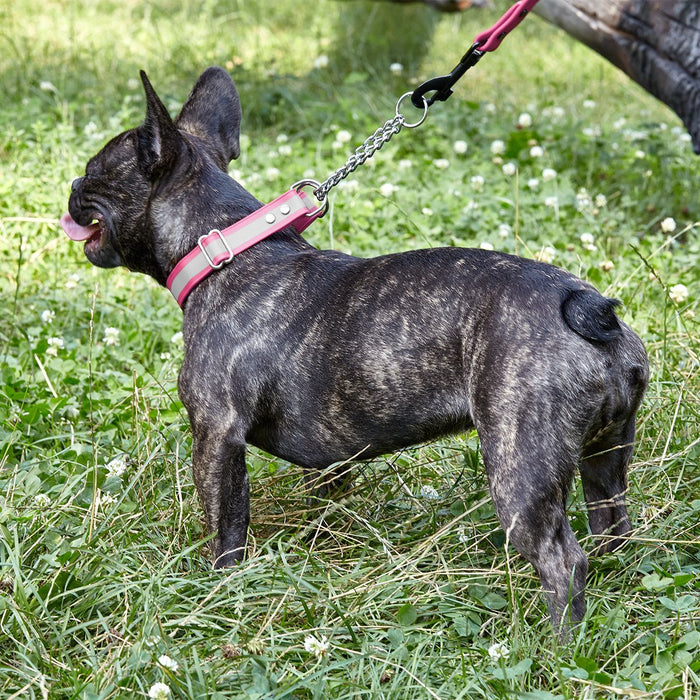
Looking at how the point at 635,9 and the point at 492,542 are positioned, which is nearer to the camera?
the point at 492,542

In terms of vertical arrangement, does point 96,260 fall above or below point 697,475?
above

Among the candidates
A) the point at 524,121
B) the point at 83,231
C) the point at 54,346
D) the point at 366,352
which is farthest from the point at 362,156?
the point at 524,121

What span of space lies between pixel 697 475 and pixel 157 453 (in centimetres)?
192

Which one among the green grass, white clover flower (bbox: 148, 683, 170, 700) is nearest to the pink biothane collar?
the green grass

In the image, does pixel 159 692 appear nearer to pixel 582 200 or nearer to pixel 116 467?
pixel 116 467

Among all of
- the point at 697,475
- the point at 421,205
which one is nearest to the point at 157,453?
the point at 697,475

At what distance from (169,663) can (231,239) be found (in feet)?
4.44

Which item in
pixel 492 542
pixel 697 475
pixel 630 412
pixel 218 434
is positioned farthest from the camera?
pixel 697 475

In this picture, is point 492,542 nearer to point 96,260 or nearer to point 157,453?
point 157,453

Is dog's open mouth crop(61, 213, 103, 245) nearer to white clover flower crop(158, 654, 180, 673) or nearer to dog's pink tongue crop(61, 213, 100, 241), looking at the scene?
dog's pink tongue crop(61, 213, 100, 241)

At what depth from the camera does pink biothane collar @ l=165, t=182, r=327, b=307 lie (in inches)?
124

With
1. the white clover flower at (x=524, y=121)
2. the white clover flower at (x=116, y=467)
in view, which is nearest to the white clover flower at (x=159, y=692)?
the white clover flower at (x=116, y=467)

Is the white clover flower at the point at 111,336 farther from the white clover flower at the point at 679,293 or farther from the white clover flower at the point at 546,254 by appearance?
the white clover flower at the point at 679,293

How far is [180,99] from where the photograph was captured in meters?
7.41
